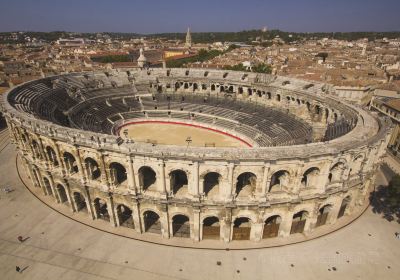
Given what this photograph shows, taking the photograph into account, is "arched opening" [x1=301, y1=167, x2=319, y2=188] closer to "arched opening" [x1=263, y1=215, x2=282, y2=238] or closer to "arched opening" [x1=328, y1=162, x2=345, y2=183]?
"arched opening" [x1=328, y1=162, x2=345, y2=183]

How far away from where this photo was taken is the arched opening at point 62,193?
39303mm

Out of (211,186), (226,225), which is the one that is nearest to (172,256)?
(226,225)

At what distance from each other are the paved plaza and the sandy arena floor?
24.3m

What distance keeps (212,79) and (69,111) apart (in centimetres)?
3602

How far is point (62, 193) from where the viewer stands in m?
40.5

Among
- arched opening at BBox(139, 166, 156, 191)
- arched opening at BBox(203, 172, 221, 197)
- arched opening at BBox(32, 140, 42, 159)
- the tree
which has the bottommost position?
the tree

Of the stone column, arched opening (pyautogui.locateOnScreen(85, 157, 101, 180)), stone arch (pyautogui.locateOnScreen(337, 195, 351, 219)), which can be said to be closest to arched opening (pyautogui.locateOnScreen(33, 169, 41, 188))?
arched opening (pyautogui.locateOnScreen(85, 157, 101, 180))

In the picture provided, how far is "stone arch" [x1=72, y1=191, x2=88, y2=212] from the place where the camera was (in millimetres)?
38125

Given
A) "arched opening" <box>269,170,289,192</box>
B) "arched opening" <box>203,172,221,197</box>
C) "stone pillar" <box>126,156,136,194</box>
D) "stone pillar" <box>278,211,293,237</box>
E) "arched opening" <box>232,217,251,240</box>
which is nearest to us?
"stone pillar" <box>126,156,136,194</box>

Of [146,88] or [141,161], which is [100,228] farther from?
[146,88]

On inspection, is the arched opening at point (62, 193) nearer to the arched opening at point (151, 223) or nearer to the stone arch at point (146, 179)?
the stone arch at point (146, 179)

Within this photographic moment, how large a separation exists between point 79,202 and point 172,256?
1624cm

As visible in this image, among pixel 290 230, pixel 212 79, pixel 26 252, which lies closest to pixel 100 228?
pixel 26 252

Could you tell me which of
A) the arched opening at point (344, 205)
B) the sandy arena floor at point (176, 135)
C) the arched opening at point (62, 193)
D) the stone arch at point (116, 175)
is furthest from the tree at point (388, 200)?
the arched opening at point (62, 193)
